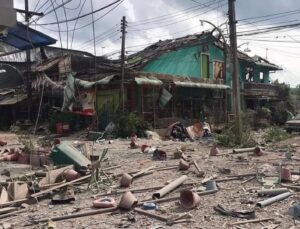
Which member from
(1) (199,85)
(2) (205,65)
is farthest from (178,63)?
(1) (199,85)

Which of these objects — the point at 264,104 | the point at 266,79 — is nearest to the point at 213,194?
the point at 264,104

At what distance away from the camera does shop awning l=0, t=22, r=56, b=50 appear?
35.1ft

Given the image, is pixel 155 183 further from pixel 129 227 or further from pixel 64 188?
pixel 129 227

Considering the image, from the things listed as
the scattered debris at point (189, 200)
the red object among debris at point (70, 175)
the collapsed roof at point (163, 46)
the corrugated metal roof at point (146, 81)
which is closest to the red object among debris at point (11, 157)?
the red object among debris at point (70, 175)

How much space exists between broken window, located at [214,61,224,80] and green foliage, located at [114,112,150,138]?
12.9 meters

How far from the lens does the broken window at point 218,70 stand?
32.1m

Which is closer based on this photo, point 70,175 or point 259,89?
point 70,175

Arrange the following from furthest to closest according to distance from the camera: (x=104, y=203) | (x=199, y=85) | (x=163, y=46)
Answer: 1. (x=163, y=46)
2. (x=199, y=85)
3. (x=104, y=203)

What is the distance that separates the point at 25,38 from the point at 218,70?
2319 centimetres

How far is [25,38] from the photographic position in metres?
10.9

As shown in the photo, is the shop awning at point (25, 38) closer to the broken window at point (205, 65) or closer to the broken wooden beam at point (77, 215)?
the broken wooden beam at point (77, 215)

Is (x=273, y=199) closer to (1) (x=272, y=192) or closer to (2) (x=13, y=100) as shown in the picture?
(1) (x=272, y=192)

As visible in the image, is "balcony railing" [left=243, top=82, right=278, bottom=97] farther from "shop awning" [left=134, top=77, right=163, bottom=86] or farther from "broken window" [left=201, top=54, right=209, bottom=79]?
"shop awning" [left=134, top=77, right=163, bottom=86]

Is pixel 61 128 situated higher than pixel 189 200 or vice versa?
pixel 61 128
